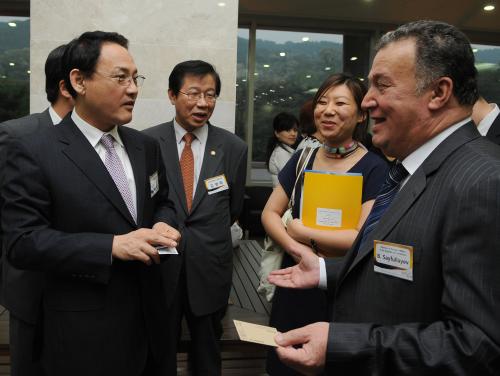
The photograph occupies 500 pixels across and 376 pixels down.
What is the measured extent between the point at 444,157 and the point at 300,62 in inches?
296

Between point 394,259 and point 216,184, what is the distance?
174cm

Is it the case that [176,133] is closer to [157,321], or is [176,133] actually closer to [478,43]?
[157,321]

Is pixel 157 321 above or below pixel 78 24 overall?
below

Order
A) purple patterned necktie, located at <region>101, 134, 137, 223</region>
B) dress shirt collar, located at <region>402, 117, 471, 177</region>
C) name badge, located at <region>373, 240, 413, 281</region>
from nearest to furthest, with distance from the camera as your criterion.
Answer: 1. name badge, located at <region>373, 240, 413, 281</region>
2. dress shirt collar, located at <region>402, 117, 471, 177</region>
3. purple patterned necktie, located at <region>101, 134, 137, 223</region>

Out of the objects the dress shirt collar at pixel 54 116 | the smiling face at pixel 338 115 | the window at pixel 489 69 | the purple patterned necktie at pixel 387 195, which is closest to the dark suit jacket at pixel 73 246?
the dress shirt collar at pixel 54 116

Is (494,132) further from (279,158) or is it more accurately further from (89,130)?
(279,158)

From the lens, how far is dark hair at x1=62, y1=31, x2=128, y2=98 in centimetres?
190

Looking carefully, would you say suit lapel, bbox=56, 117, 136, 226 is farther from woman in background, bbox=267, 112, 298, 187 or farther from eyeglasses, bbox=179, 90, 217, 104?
woman in background, bbox=267, 112, 298, 187

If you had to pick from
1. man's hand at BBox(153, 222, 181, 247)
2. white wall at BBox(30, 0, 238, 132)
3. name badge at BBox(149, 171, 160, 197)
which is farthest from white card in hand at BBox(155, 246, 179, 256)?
white wall at BBox(30, 0, 238, 132)

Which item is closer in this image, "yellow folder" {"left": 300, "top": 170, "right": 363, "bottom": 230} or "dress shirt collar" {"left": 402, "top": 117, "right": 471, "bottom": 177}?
"dress shirt collar" {"left": 402, "top": 117, "right": 471, "bottom": 177}

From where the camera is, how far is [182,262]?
2680 mm

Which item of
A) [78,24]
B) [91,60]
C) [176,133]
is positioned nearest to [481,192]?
[91,60]

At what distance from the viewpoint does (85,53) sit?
75.2 inches

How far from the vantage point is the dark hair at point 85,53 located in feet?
6.25
